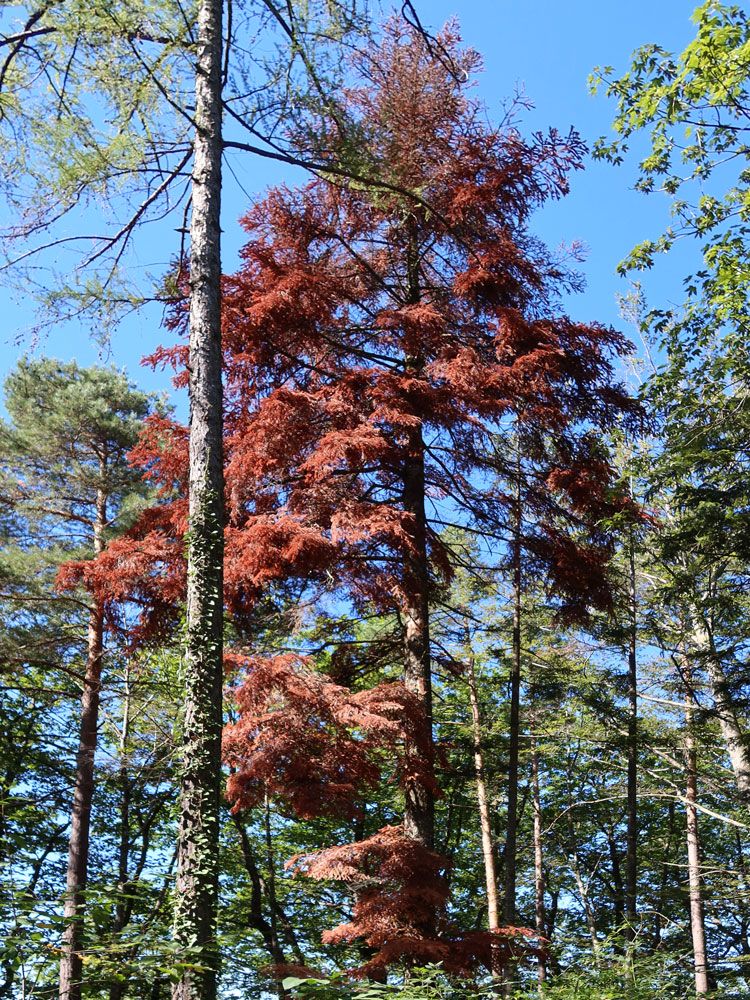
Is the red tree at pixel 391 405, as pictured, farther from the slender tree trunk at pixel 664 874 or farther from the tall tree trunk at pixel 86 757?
the slender tree trunk at pixel 664 874

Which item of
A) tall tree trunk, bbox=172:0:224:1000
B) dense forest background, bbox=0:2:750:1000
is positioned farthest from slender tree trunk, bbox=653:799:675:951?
tall tree trunk, bbox=172:0:224:1000

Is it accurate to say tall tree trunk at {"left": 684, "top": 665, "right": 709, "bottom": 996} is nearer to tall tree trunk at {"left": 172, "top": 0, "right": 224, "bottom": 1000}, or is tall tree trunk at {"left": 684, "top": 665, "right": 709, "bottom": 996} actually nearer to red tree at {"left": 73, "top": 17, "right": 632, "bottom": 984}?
red tree at {"left": 73, "top": 17, "right": 632, "bottom": 984}

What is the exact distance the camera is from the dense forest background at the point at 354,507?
6734 millimetres

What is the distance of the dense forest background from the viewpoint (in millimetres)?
6734

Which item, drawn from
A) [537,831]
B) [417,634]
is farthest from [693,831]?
[417,634]

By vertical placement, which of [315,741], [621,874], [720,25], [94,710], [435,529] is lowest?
[621,874]

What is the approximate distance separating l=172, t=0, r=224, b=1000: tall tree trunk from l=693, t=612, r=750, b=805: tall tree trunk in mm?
7299

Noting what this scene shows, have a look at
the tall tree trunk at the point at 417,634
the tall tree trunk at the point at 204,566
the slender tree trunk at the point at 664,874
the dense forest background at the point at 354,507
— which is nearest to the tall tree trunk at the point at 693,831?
the dense forest background at the point at 354,507

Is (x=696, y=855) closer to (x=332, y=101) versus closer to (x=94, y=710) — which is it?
(x=94, y=710)

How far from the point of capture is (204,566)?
6340mm

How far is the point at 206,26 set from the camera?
7500mm

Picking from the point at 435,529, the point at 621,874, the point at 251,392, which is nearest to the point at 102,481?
the point at 251,392

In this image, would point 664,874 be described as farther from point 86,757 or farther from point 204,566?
point 204,566

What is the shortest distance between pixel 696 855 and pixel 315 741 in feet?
33.0
